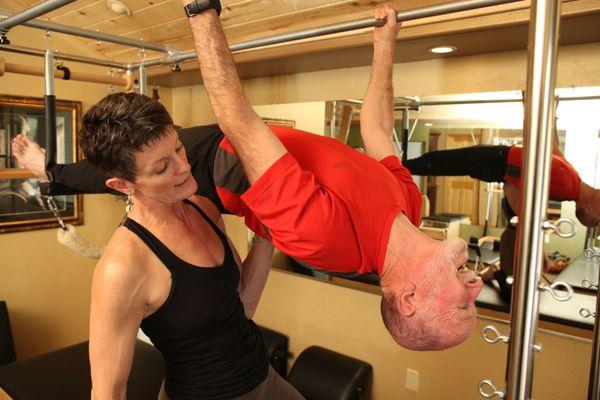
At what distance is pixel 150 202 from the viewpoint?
48.3 inches

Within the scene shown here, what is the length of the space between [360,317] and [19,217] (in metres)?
2.43

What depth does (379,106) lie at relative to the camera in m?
1.55

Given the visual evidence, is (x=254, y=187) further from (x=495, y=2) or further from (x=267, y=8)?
(x=267, y=8)

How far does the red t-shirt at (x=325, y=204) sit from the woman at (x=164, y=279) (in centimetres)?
18

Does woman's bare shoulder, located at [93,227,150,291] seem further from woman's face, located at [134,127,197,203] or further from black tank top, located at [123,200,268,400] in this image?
woman's face, located at [134,127,197,203]

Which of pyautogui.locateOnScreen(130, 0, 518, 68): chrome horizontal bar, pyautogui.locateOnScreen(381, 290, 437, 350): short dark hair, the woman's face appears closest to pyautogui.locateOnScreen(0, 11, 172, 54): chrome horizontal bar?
pyautogui.locateOnScreen(130, 0, 518, 68): chrome horizontal bar

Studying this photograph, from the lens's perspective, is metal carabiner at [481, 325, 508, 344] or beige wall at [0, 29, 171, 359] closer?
metal carabiner at [481, 325, 508, 344]

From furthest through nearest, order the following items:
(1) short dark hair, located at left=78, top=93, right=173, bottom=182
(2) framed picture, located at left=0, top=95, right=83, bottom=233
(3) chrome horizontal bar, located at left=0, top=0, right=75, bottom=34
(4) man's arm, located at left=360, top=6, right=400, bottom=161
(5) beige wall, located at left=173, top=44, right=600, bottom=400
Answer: (2) framed picture, located at left=0, top=95, right=83, bottom=233, (5) beige wall, located at left=173, top=44, right=600, bottom=400, (4) man's arm, located at left=360, top=6, right=400, bottom=161, (3) chrome horizontal bar, located at left=0, top=0, right=75, bottom=34, (1) short dark hair, located at left=78, top=93, right=173, bottom=182

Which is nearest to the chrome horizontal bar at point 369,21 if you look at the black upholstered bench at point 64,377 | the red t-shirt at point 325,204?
the red t-shirt at point 325,204

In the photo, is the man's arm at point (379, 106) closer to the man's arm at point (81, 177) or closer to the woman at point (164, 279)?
the woman at point (164, 279)

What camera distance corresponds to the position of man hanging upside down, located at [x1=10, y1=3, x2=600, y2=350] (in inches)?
37.4

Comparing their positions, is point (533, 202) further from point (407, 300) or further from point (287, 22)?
point (287, 22)

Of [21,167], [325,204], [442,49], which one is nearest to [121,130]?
[325,204]

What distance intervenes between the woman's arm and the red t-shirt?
1.11 feet
